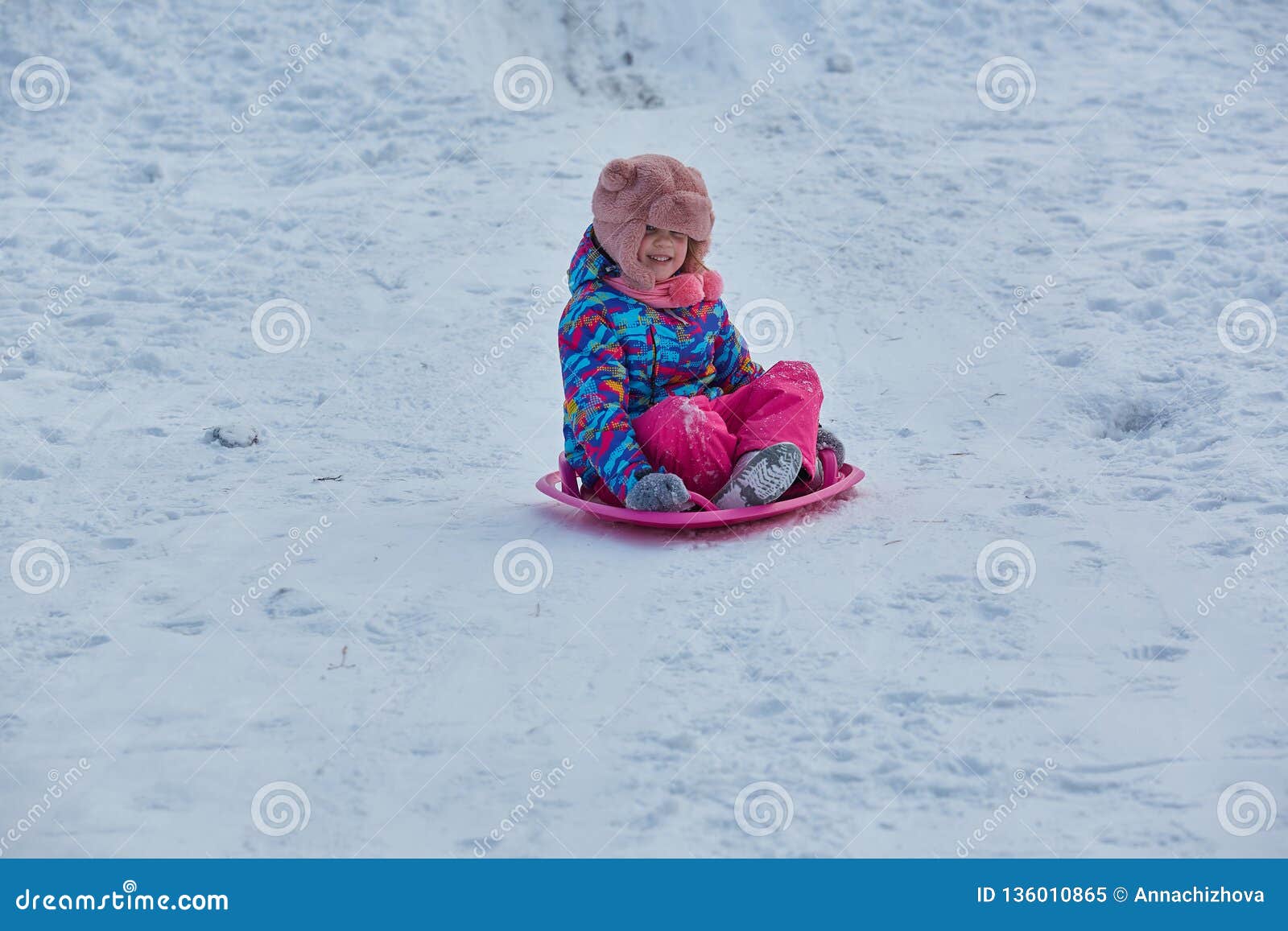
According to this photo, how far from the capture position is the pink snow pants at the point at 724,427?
396 centimetres

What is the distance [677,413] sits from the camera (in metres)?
3.96

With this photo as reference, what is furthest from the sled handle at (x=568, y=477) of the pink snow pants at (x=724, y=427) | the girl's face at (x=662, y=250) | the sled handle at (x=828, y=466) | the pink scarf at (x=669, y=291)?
the sled handle at (x=828, y=466)

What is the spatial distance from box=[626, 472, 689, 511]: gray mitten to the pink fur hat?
65cm

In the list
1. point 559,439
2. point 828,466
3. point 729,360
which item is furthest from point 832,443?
point 559,439

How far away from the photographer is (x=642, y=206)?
3977 mm

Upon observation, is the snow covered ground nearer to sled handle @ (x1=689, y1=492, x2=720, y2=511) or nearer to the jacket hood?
sled handle @ (x1=689, y1=492, x2=720, y2=511)

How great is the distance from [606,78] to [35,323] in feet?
12.7

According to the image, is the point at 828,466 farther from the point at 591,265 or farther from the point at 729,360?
the point at 591,265

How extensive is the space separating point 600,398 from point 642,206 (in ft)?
1.96

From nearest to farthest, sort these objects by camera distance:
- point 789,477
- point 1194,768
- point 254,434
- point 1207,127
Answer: point 1194,768 → point 789,477 → point 254,434 → point 1207,127

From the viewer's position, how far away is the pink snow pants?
13.0ft

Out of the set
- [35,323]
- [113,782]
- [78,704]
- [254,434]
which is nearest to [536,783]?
[113,782]

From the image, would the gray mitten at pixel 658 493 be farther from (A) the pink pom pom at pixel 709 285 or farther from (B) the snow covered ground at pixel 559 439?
(A) the pink pom pom at pixel 709 285
